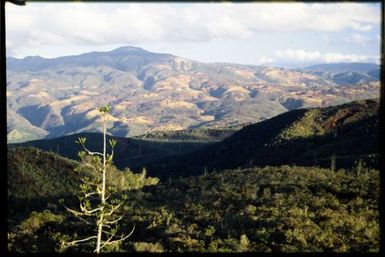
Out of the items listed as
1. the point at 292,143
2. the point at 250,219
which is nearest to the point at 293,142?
the point at 292,143

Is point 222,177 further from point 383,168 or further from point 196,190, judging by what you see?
point 383,168

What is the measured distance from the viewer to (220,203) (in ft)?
117

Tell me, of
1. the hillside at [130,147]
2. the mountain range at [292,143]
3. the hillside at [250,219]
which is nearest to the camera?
the hillside at [250,219]

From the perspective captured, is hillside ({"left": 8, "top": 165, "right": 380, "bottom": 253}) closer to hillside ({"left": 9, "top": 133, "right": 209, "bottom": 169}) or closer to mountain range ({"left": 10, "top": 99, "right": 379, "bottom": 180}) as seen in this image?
mountain range ({"left": 10, "top": 99, "right": 379, "bottom": 180})

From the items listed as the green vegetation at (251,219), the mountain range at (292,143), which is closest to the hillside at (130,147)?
the mountain range at (292,143)

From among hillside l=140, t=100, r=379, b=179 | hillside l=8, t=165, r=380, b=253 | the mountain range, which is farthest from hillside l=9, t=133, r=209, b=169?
hillside l=8, t=165, r=380, b=253

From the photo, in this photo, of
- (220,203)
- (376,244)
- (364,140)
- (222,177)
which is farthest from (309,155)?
(376,244)

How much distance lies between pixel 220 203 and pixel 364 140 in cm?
5602

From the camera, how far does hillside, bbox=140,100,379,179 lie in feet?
287

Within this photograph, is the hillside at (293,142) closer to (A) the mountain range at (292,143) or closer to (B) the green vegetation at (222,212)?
(A) the mountain range at (292,143)

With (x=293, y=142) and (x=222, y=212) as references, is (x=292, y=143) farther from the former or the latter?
(x=222, y=212)

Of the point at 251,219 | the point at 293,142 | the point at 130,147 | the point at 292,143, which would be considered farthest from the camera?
the point at 130,147

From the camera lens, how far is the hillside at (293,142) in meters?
87.6

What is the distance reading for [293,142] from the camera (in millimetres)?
104562
